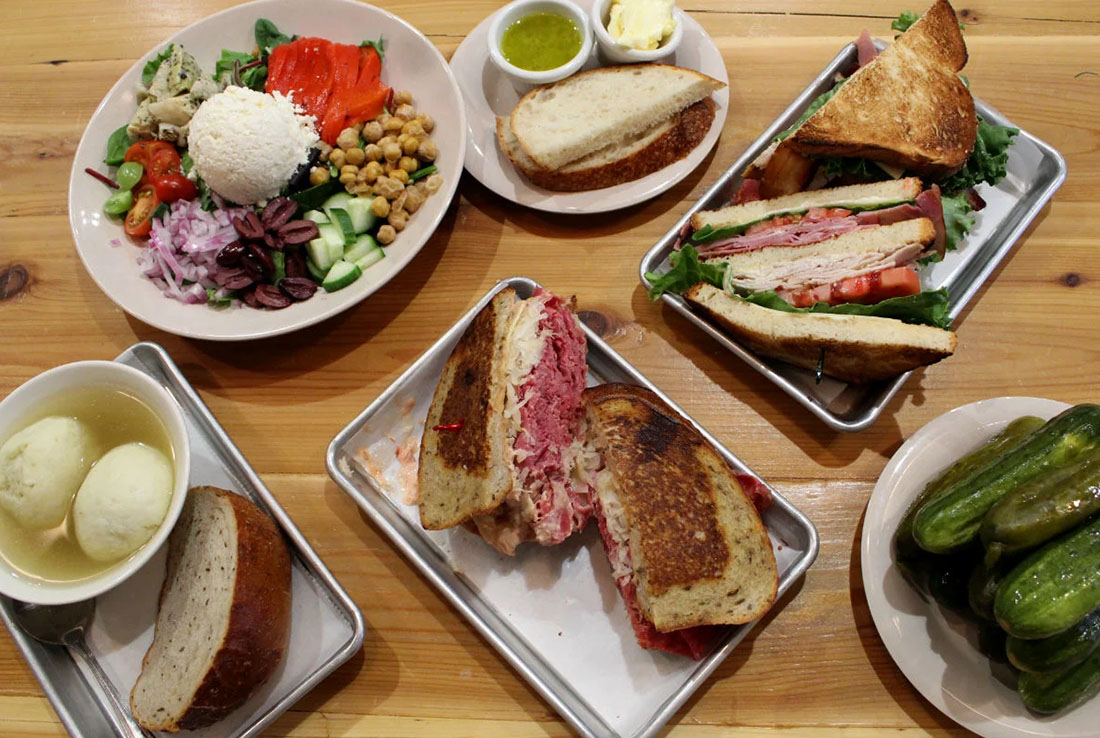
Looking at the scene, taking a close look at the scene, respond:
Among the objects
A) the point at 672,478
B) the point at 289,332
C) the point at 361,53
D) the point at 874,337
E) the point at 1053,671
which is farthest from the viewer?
the point at 361,53

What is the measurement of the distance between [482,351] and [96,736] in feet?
4.80

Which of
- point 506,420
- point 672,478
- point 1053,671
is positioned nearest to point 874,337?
point 672,478

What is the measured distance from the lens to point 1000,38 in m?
2.93

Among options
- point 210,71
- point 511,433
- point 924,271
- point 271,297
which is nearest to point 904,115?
point 924,271

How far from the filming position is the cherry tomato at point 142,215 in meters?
2.62

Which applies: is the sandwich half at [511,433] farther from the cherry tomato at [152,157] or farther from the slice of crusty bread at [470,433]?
the cherry tomato at [152,157]

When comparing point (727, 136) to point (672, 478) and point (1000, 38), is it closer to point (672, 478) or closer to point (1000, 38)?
point (1000, 38)

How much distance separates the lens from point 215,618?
1.99 metres

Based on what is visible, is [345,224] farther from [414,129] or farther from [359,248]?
[414,129]

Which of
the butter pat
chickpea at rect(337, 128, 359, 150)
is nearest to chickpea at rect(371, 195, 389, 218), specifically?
chickpea at rect(337, 128, 359, 150)

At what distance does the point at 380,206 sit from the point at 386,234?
0.10 metres

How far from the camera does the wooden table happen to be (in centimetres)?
224

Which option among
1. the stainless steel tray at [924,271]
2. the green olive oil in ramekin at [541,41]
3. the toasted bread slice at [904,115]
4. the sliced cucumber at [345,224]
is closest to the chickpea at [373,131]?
the sliced cucumber at [345,224]

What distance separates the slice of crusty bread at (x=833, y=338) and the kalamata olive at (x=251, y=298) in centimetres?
138
